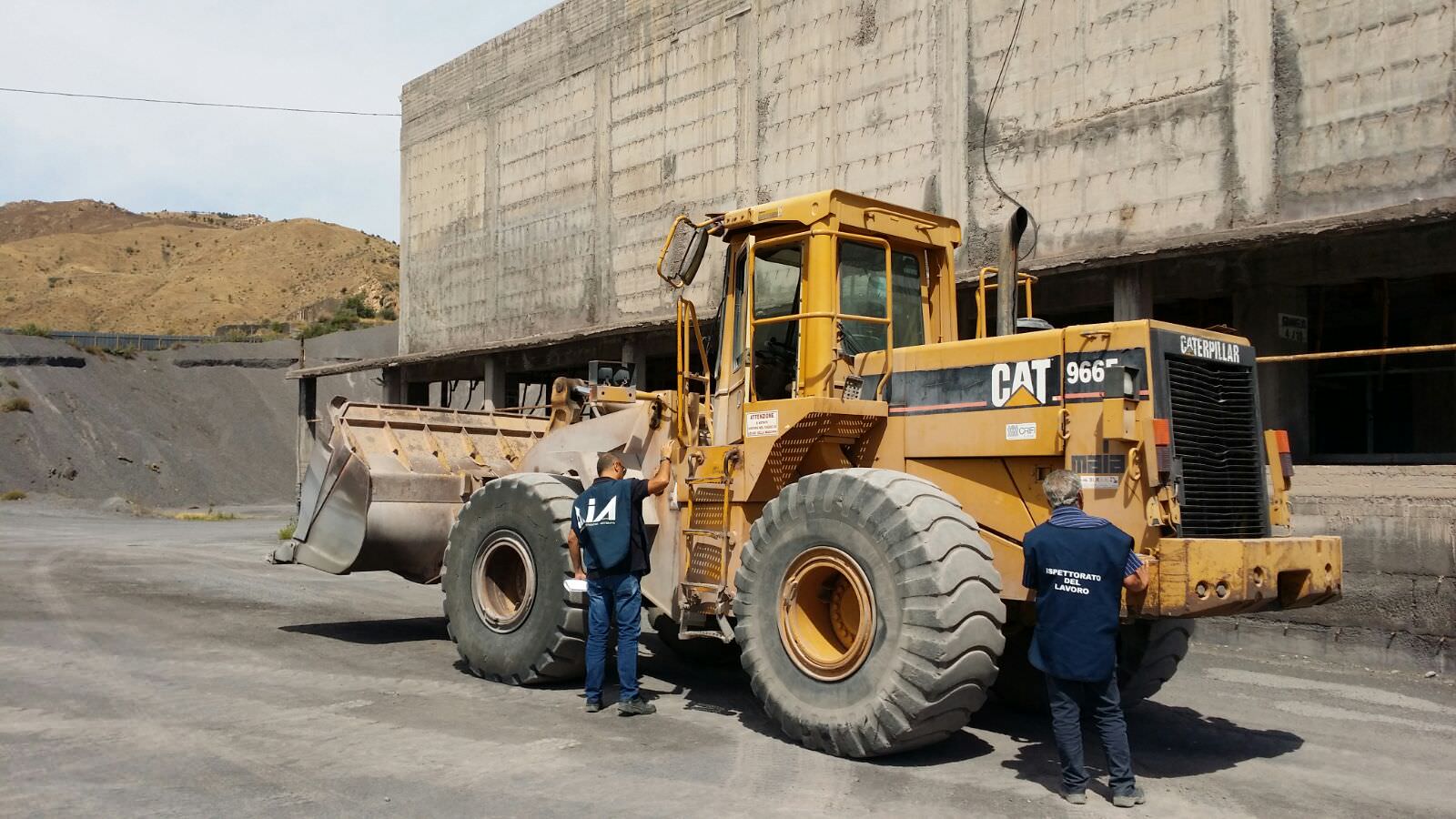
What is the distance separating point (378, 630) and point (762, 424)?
5.61 m

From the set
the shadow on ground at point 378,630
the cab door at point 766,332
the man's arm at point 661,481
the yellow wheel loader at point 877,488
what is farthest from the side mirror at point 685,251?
the shadow on ground at point 378,630

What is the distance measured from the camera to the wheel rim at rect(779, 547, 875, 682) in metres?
6.47

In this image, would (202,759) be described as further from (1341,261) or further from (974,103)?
(974,103)

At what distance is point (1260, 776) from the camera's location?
630cm

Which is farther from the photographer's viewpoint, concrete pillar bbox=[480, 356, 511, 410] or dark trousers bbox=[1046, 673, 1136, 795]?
concrete pillar bbox=[480, 356, 511, 410]

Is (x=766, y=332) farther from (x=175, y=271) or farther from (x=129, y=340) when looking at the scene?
(x=175, y=271)

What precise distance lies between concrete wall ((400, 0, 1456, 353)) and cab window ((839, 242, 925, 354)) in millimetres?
6275

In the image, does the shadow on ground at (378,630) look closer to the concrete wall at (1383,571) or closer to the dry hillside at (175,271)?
the concrete wall at (1383,571)

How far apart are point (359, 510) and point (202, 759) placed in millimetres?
3894

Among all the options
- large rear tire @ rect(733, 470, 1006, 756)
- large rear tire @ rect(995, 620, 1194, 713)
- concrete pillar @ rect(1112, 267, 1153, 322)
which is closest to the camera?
large rear tire @ rect(733, 470, 1006, 756)

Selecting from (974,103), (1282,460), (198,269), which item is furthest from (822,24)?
(198,269)

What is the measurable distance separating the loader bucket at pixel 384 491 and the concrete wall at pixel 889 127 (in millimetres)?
7669

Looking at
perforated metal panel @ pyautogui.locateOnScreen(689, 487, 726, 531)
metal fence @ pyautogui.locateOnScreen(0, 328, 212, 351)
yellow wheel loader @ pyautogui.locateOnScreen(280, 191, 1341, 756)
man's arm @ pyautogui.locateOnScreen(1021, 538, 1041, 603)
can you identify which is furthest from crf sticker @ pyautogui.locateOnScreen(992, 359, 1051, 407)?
metal fence @ pyautogui.locateOnScreen(0, 328, 212, 351)

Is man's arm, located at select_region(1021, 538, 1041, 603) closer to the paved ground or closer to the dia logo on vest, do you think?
the paved ground
